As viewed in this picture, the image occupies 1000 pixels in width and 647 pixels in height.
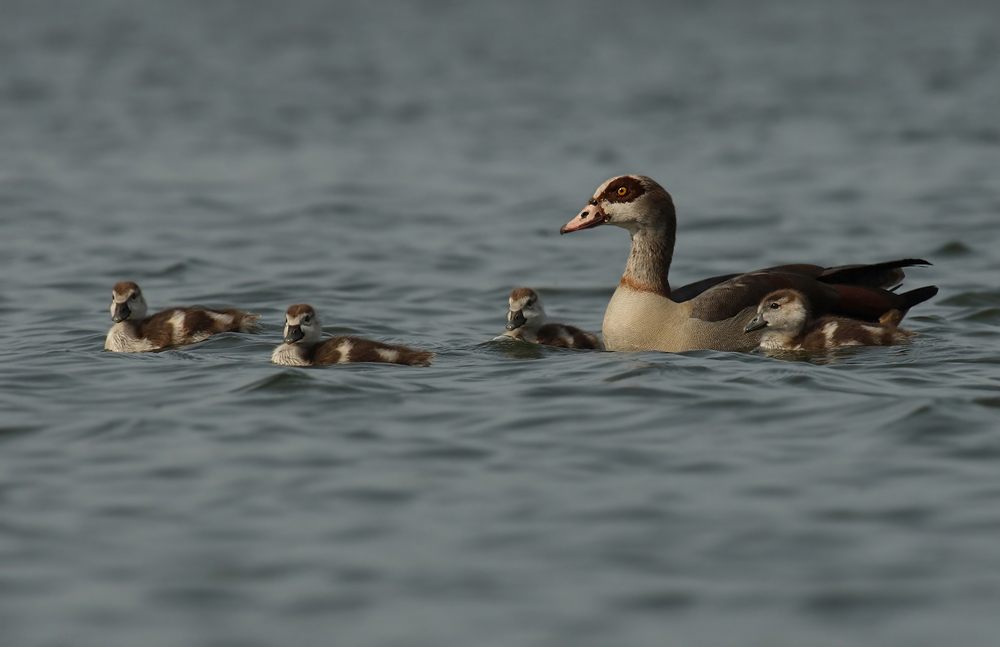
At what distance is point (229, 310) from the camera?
438 inches

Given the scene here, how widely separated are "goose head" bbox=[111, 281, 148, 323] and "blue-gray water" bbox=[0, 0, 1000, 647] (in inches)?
17.3

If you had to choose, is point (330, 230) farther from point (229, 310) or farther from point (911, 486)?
point (911, 486)

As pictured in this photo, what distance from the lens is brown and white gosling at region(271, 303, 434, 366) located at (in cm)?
977

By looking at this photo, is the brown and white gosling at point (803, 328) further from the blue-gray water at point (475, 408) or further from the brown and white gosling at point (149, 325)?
the brown and white gosling at point (149, 325)

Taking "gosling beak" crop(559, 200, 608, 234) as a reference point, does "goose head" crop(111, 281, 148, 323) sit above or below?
below

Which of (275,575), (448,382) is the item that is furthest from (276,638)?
(448,382)

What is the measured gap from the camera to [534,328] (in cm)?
1067

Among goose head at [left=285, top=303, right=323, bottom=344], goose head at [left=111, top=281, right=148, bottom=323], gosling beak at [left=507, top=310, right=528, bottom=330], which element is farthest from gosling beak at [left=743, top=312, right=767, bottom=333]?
goose head at [left=111, top=281, right=148, bottom=323]

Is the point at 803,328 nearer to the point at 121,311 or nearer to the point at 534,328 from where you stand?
the point at 534,328

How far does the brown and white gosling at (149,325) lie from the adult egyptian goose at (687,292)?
115 inches

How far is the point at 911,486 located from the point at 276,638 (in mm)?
3358

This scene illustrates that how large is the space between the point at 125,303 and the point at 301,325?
167 cm

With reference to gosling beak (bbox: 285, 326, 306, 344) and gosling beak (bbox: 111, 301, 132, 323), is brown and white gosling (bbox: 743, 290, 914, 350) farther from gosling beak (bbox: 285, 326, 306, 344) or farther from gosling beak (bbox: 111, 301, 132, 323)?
gosling beak (bbox: 111, 301, 132, 323)

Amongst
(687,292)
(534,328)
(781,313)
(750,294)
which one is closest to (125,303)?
(534,328)
